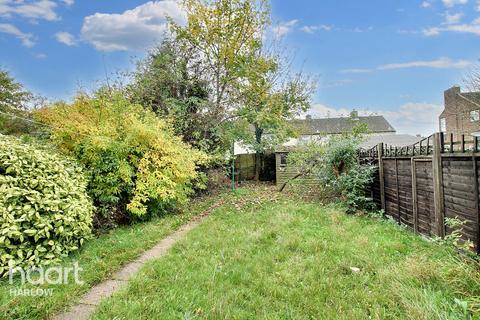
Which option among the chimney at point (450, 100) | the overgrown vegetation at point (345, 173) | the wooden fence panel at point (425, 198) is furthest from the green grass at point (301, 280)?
the chimney at point (450, 100)

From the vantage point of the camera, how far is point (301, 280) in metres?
3.33

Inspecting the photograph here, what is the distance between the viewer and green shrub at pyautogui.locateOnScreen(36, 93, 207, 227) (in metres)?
6.12

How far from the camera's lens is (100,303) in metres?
2.80

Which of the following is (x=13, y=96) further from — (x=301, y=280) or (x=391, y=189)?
(x=391, y=189)

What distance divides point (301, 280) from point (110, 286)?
2.20m

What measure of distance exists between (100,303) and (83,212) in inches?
87.4

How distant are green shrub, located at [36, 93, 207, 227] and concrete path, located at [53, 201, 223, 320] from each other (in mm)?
1628

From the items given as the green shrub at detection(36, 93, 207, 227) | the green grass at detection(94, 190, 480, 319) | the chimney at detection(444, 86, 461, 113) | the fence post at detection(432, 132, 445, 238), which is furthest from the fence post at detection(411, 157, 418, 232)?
the chimney at detection(444, 86, 461, 113)

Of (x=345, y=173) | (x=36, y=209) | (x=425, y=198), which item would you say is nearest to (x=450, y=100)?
(x=345, y=173)

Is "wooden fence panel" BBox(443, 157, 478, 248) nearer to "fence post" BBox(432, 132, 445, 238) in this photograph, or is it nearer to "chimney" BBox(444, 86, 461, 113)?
"fence post" BBox(432, 132, 445, 238)

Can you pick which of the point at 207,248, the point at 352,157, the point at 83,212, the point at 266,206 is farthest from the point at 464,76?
the point at 83,212

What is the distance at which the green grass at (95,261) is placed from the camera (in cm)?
266

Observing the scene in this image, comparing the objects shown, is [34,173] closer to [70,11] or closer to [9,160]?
[9,160]

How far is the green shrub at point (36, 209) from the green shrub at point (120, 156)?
1112 millimetres
